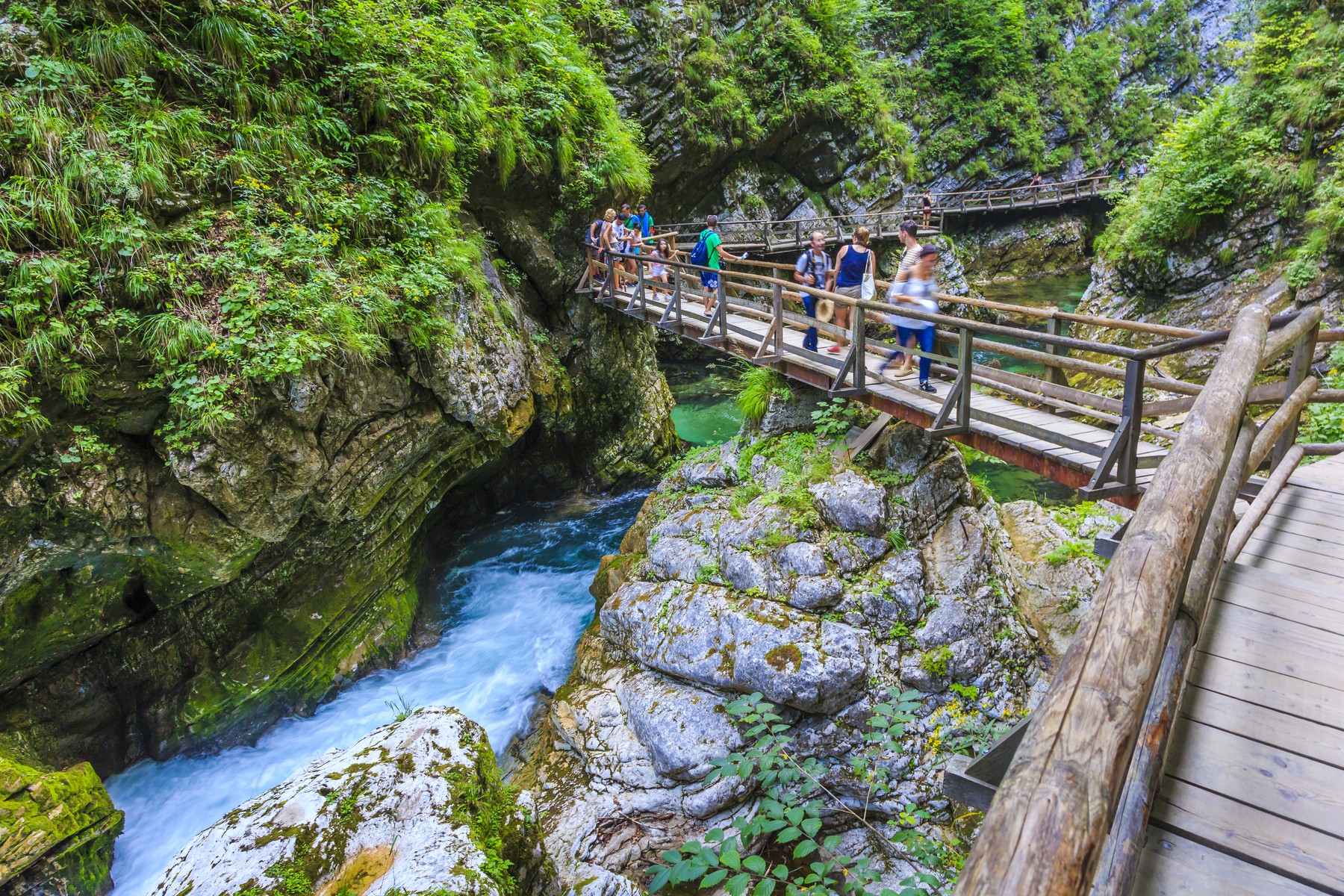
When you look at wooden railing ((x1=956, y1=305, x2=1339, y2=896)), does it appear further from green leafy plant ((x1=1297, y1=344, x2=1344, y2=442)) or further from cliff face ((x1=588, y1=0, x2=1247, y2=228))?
cliff face ((x1=588, y1=0, x2=1247, y2=228))

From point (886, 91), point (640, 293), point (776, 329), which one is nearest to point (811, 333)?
point (776, 329)

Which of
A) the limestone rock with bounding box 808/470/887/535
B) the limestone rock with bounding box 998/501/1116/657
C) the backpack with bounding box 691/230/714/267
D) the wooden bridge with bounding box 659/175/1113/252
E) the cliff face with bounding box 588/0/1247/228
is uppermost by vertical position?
the cliff face with bounding box 588/0/1247/228

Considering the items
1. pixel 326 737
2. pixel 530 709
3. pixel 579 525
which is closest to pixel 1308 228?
pixel 579 525

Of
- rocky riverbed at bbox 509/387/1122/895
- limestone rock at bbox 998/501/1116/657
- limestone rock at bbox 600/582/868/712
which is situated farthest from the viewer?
limestone rock at bbox 998/501/1116/657

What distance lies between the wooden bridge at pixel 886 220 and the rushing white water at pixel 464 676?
721cm

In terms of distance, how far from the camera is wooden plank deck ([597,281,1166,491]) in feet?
16.6

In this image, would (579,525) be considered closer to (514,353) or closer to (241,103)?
(514,353)

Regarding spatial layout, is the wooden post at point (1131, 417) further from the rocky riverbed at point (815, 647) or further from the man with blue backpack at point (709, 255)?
the man with blue backpack at point (709, 255)

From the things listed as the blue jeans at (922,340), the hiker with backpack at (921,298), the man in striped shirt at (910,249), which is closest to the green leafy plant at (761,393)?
the blue jeans at (922,340)

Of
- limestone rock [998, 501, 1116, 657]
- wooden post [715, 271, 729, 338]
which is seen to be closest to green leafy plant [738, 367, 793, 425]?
wooden post [715, 271, 729, 338]

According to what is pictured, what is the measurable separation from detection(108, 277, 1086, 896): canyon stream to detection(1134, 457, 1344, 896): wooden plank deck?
17.1ft

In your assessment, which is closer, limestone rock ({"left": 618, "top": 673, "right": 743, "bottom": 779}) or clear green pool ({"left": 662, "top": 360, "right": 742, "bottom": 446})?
limestone rock ({"left": 618, "top": 673, "right": 743, "bottom": 779})

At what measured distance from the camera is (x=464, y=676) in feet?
27.8

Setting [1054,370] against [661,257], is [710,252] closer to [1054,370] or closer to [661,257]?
[661,257]
